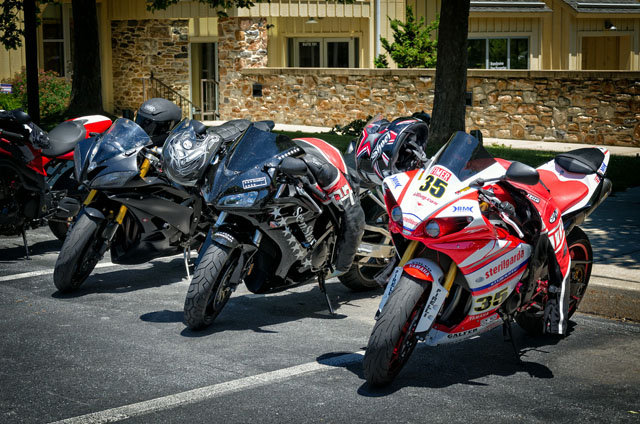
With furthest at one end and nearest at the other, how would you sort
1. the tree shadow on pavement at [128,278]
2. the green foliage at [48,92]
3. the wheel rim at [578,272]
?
the green foliage at [48,92] < the tree shadow on pavement at [128,278] < the wheel rim at [578,272]

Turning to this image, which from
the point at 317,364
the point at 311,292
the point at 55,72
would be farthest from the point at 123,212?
the point at 55,72

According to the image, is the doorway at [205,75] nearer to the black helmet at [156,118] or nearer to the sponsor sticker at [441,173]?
the black helmet at [156,118]

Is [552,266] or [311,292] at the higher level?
[552,266]

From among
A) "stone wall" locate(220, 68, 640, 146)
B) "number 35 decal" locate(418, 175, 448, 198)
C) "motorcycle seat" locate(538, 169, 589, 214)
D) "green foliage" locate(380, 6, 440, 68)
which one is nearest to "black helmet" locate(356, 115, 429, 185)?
"motorcycle seat" locate(538, 169, 589, 214)

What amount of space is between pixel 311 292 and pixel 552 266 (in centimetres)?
273

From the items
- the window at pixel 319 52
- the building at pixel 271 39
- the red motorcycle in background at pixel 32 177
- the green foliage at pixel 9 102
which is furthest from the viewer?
the window at pixel 319 52

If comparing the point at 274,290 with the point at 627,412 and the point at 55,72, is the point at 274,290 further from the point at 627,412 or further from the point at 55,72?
the point at 55,72

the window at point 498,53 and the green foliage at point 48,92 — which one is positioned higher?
the window at point 498,53

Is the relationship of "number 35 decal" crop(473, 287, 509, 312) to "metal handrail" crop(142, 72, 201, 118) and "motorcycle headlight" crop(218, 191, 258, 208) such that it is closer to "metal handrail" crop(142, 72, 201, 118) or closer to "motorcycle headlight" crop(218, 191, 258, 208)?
"motorcycle headlight" crop(218, 191, 258, 208)

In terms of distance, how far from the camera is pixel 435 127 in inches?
655

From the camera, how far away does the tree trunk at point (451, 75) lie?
1653 cm

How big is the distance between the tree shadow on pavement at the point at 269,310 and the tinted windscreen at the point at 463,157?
205 cm

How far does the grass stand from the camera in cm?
1373

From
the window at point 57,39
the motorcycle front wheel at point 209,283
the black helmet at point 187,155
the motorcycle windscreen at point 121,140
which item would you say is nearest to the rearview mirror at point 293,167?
the motorcycle front wheel at point 209,283
